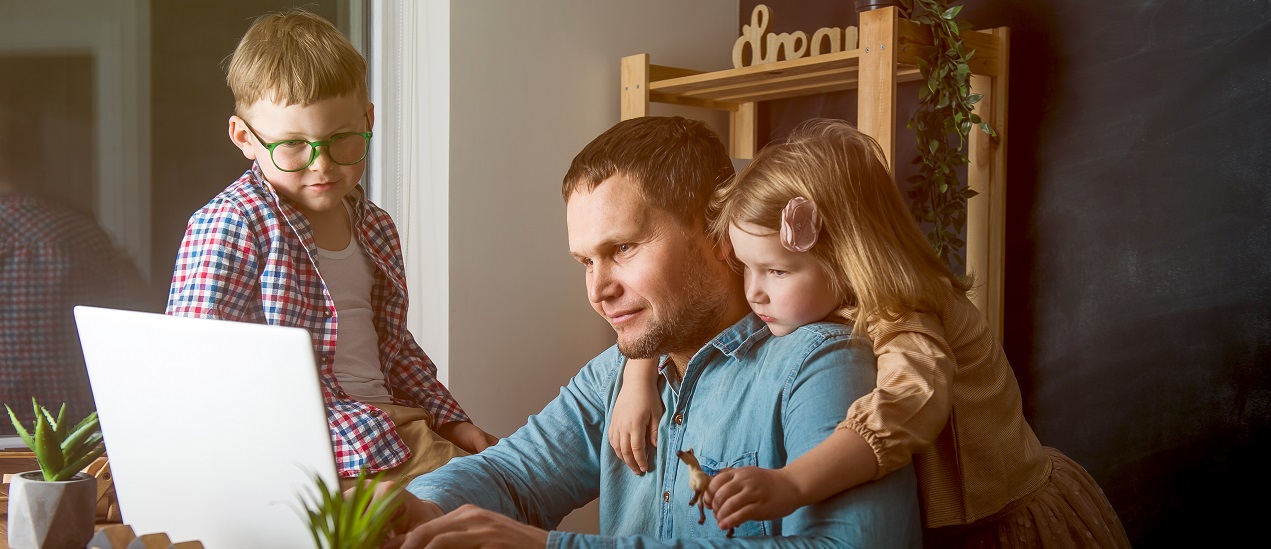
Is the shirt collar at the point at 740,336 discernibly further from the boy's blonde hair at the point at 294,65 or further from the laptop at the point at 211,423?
the boy's blonde hair at the point at 294,65

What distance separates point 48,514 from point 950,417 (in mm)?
981

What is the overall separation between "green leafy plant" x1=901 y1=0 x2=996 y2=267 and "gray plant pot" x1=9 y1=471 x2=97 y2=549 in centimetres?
190

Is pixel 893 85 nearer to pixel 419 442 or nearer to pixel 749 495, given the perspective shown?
pixel 419 442

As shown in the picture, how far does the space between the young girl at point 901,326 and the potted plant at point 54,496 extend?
2.05 ft

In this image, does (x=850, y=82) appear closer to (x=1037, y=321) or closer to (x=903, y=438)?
(x=1037, y=321)

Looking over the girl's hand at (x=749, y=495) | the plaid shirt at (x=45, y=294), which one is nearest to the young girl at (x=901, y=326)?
the girl's hand at (x=749, y=495)

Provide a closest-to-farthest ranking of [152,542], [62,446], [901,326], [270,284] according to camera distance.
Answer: [152,542]
[62,446]
[901,326]
[270,284]

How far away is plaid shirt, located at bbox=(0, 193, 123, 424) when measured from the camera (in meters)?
2.55

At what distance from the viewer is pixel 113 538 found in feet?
3.34

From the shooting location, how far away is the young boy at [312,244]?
1.59m

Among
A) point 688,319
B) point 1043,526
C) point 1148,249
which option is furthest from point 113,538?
point 1148,249

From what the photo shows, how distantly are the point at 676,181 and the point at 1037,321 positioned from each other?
152 cm

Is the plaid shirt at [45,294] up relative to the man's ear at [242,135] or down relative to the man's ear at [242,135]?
down

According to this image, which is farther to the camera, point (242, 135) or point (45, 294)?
point (45, 294)
